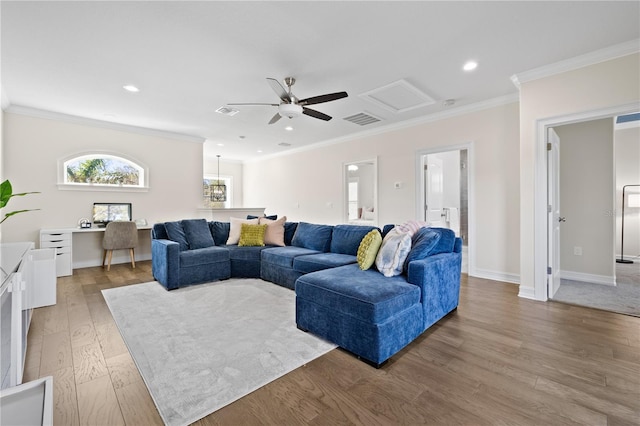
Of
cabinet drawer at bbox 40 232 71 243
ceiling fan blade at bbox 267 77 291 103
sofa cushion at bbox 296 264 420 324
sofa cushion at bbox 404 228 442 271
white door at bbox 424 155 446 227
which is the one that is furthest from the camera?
white door at bbox 424 155 446 227

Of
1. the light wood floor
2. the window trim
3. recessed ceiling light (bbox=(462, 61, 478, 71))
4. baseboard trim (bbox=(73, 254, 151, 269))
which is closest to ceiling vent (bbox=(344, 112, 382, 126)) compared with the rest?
recessed ceiling light (bbox=(462, 61, 478, 71))

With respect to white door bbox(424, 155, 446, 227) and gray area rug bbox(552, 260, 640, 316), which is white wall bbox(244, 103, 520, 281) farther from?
gray area rug bbox(552, 260, 640, 316)

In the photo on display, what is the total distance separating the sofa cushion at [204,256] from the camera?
3753 mm

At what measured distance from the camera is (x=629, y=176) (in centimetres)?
543

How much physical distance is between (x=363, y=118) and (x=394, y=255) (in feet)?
10.4

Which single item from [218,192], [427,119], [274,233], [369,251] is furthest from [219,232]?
[218,192]

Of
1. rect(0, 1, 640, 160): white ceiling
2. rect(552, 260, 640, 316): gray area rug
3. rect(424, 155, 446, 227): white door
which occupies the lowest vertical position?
rect(552, 260, 640, 316): gray area rug

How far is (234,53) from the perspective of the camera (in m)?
2.84

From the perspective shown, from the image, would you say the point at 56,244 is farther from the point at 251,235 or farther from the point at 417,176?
the point at 417,176

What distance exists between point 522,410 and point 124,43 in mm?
4104

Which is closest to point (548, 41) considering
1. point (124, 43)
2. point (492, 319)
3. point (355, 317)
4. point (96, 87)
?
point (492, 319)

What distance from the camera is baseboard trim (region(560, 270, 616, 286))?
12.6 feet

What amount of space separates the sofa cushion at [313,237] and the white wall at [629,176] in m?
5.77

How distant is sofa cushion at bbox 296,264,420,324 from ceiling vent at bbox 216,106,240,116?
322 centimetres
